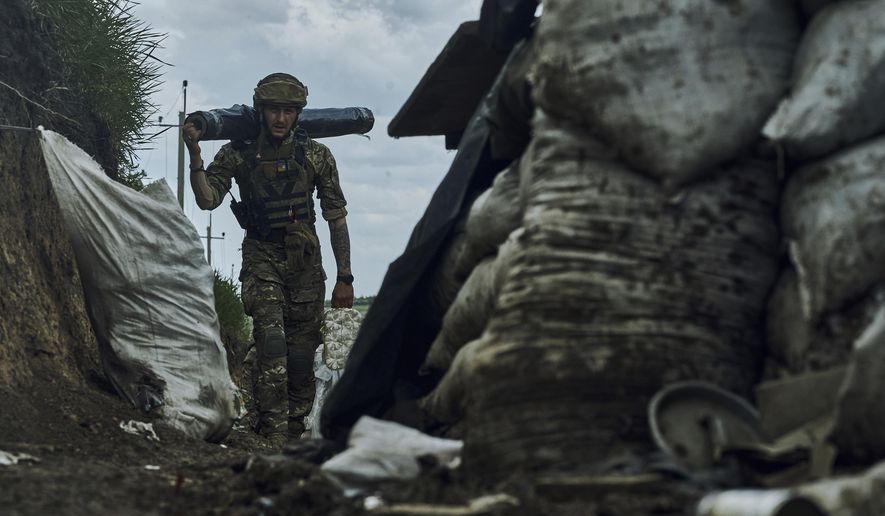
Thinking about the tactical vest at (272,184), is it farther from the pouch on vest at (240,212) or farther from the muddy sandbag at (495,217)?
the muddy sandbag at (495,217)

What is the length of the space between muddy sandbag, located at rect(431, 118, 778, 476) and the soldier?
3.99 metres

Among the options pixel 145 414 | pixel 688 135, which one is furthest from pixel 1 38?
pixel 688 135

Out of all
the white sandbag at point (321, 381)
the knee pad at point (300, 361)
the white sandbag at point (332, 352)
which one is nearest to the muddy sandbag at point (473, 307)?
the knee pad at point (300, 361)

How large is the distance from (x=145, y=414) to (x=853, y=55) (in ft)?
13.9

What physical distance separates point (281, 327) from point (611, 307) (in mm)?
4213

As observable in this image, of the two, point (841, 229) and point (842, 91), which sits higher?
point (842, 91)

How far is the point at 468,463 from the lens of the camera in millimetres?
2805

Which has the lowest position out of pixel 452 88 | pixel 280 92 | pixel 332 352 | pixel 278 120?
pixel 332 352

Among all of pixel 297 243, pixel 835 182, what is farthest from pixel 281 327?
pixel 835 182

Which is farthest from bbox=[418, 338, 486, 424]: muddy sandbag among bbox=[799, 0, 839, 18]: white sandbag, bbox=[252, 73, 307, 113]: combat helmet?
bbox=[252, 73, 307, 113]: combat helmet

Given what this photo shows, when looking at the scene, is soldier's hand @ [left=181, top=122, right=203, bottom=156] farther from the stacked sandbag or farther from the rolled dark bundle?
the stacked sandbag

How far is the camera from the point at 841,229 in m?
2.50

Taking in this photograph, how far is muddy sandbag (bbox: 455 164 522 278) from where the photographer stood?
331cm

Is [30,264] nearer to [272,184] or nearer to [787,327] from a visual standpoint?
[272,184]
